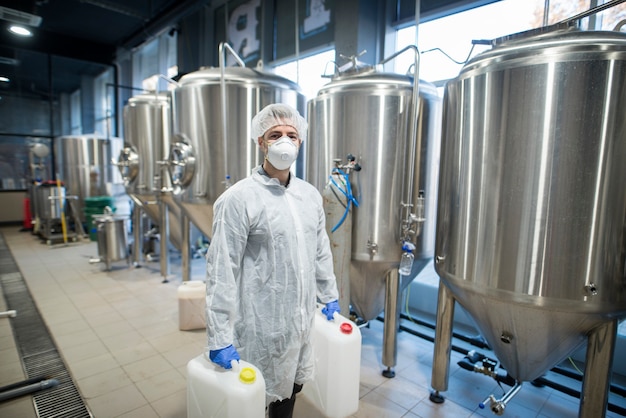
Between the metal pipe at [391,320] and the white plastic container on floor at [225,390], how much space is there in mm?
1116

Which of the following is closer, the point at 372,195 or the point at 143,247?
the point at 372,195

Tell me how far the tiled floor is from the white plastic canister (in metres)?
0.08

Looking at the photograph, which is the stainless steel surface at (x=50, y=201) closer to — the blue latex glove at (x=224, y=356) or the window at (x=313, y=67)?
the window at (x=313, y=67)

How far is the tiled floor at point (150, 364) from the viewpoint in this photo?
5.70 feet

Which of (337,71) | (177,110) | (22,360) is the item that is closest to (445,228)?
(337,71)

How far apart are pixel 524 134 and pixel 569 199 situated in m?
0.27

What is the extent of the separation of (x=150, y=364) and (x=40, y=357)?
2.28 feet

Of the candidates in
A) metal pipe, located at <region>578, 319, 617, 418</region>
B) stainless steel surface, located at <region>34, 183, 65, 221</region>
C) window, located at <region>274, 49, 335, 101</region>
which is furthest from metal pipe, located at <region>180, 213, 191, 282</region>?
stainless steel surface, located at <region>34, 183, 65, 221</region>

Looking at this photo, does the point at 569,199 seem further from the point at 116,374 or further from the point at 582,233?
the point at 116,374

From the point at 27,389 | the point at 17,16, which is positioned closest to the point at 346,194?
the point at 27,389

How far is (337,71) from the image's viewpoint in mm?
2242

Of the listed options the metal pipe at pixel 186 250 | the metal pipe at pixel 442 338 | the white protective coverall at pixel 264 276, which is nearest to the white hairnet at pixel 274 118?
the white protective coverall at pixel 264 276

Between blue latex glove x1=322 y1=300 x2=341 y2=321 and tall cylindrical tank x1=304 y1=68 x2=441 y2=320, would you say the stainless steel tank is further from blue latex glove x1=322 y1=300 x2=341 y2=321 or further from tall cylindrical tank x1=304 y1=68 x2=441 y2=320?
blue latex glove x1=322 y1=300 x2=341 y2=321

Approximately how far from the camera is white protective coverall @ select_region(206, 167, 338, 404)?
1113 mm
